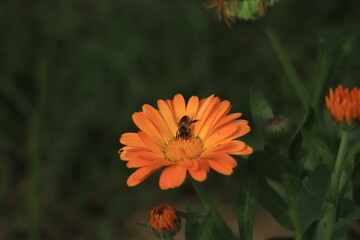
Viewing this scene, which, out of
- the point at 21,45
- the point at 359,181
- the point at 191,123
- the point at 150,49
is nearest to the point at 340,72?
the point at 359,181

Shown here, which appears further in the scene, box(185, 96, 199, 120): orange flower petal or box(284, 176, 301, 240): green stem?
box(284, 176, 301, 240): green stem

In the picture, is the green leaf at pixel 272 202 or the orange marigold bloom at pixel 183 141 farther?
the green leaf at pixel 272 202

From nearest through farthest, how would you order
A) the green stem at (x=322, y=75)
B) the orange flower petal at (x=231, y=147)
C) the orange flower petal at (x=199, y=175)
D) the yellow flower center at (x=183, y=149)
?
the orange flower petal at (x=199, y=175) → the orange flower petal at (x=231, y=147) → the yellow flower center at (x=183, y=149) → the green stem at (x=322, y=75)

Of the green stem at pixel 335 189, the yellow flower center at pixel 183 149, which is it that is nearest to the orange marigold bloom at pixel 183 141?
the yellow flower center at pixel 183 149

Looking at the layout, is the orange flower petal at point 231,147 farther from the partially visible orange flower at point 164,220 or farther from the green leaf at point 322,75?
the green leaf at point 322,75

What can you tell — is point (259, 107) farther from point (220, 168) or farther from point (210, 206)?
point (220, 168)

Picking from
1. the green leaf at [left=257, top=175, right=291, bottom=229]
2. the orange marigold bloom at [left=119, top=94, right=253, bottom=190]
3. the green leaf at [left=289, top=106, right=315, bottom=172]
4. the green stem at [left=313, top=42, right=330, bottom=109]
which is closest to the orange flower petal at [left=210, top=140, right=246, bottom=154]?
the orange marigold bloom at [left=119, top=94, right=253, bottom=190]

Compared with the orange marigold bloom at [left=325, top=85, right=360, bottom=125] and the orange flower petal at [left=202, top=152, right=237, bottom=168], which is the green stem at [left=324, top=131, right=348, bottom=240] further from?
the orange flower petal at [left=202, top=152, right=237, bottom=168]
